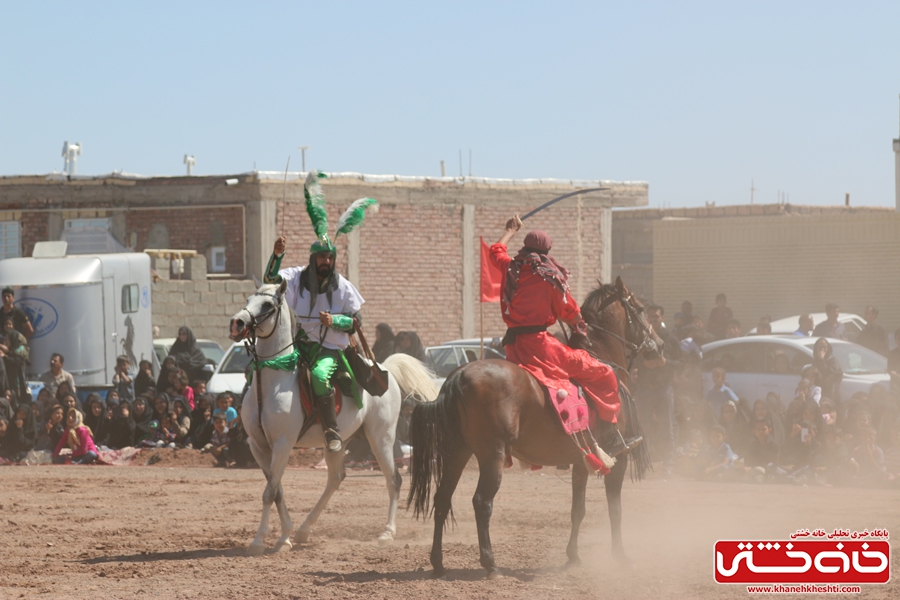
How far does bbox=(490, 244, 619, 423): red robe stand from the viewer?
845 centimetres

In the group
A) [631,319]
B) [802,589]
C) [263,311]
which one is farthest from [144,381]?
[802,589]

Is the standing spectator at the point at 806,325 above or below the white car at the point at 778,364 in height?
above

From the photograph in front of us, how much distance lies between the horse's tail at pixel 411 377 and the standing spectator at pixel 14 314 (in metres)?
9.65

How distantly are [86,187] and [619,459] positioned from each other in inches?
897

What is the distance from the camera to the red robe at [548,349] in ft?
27.7

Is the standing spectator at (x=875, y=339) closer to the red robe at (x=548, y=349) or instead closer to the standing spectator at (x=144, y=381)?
the red robe at (x=548, y=349)

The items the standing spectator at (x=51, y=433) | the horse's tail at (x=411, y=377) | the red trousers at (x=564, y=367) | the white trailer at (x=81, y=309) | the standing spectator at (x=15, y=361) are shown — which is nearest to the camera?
the red trousers at (x=564, y=367)

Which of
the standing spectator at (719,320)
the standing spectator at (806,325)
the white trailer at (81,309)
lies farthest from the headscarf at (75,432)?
the standing spectator at (806,325)

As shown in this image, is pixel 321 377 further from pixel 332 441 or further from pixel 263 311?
pixel 263 311

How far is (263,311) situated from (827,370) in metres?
8.73

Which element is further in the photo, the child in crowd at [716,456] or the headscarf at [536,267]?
the child in crowd at [716,456]

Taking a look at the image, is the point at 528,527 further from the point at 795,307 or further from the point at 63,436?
the point at 795,307

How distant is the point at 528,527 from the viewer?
415 inches

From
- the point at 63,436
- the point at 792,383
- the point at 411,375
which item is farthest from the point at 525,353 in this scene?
the point at 63,436
